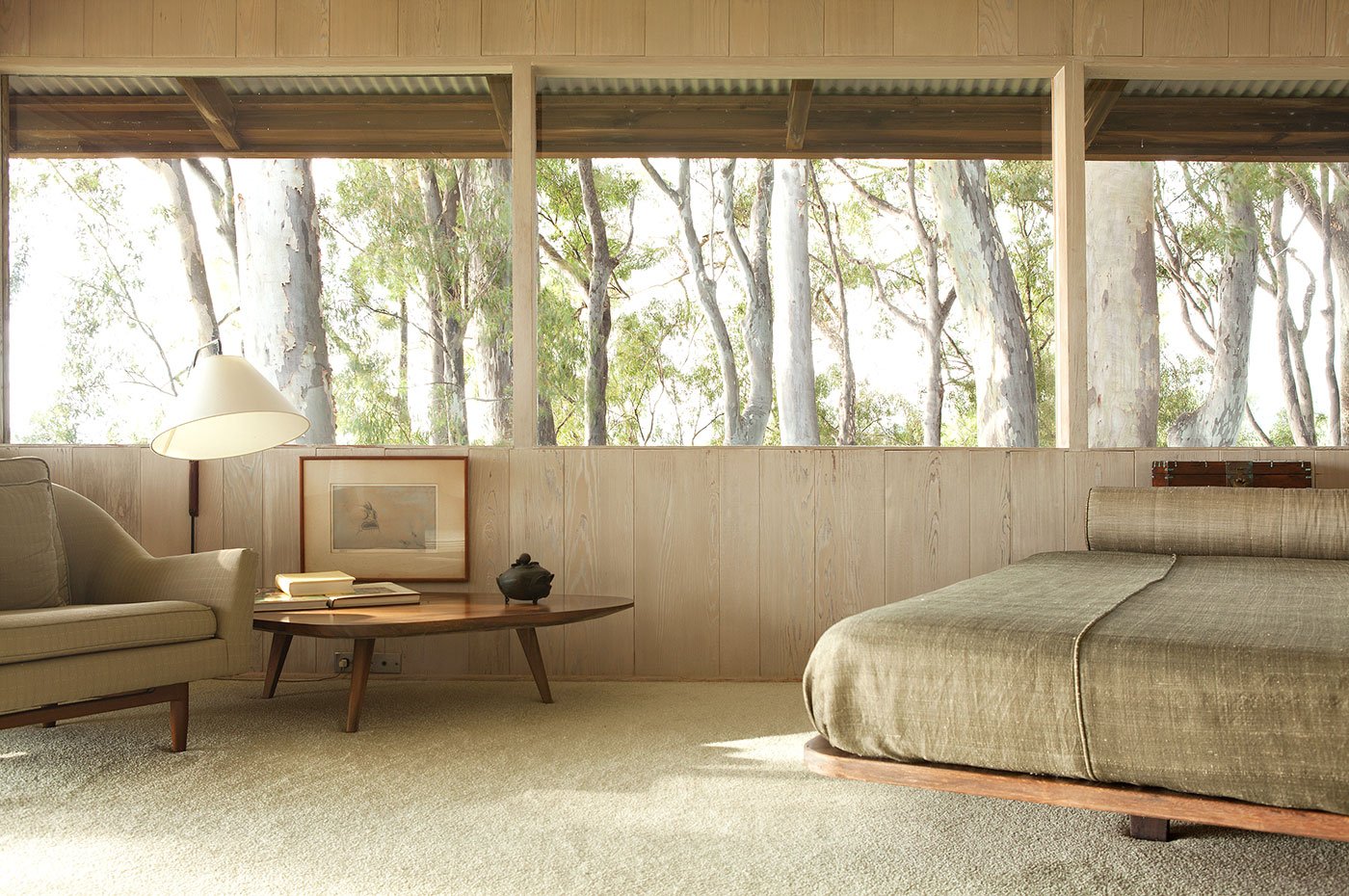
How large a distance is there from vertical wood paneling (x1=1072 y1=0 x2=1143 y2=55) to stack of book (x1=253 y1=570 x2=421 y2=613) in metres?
3.08

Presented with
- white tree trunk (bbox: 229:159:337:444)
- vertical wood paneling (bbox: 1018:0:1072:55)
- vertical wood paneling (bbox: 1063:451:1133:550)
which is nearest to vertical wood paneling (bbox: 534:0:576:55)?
white tree trunk (bbox: 229:159:337:444)

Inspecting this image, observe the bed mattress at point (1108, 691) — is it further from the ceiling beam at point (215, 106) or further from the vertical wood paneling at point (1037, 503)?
the ceiling beam at point (215, 106)

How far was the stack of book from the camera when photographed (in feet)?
10.6

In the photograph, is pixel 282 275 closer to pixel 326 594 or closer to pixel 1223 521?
pixel 326 594

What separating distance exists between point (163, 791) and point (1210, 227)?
12.8 ft

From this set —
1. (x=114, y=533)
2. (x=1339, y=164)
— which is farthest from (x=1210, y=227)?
(x=114, y=533)

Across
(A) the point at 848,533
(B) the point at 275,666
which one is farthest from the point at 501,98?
(B) the point at 275,666

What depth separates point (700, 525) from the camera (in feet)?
12.8

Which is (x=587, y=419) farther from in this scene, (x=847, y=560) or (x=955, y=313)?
(x=955, y=313)

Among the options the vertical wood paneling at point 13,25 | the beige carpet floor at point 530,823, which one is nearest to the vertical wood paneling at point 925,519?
the beige carpet floor at point 530,823

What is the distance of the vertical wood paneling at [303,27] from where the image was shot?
3.92 m

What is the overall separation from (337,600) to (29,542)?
86cm

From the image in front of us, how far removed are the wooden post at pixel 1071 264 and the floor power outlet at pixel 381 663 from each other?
2530mm

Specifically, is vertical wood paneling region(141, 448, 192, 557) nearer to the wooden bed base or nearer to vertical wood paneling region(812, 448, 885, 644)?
vertical wood paneling region(812, 448, 885, 644)
